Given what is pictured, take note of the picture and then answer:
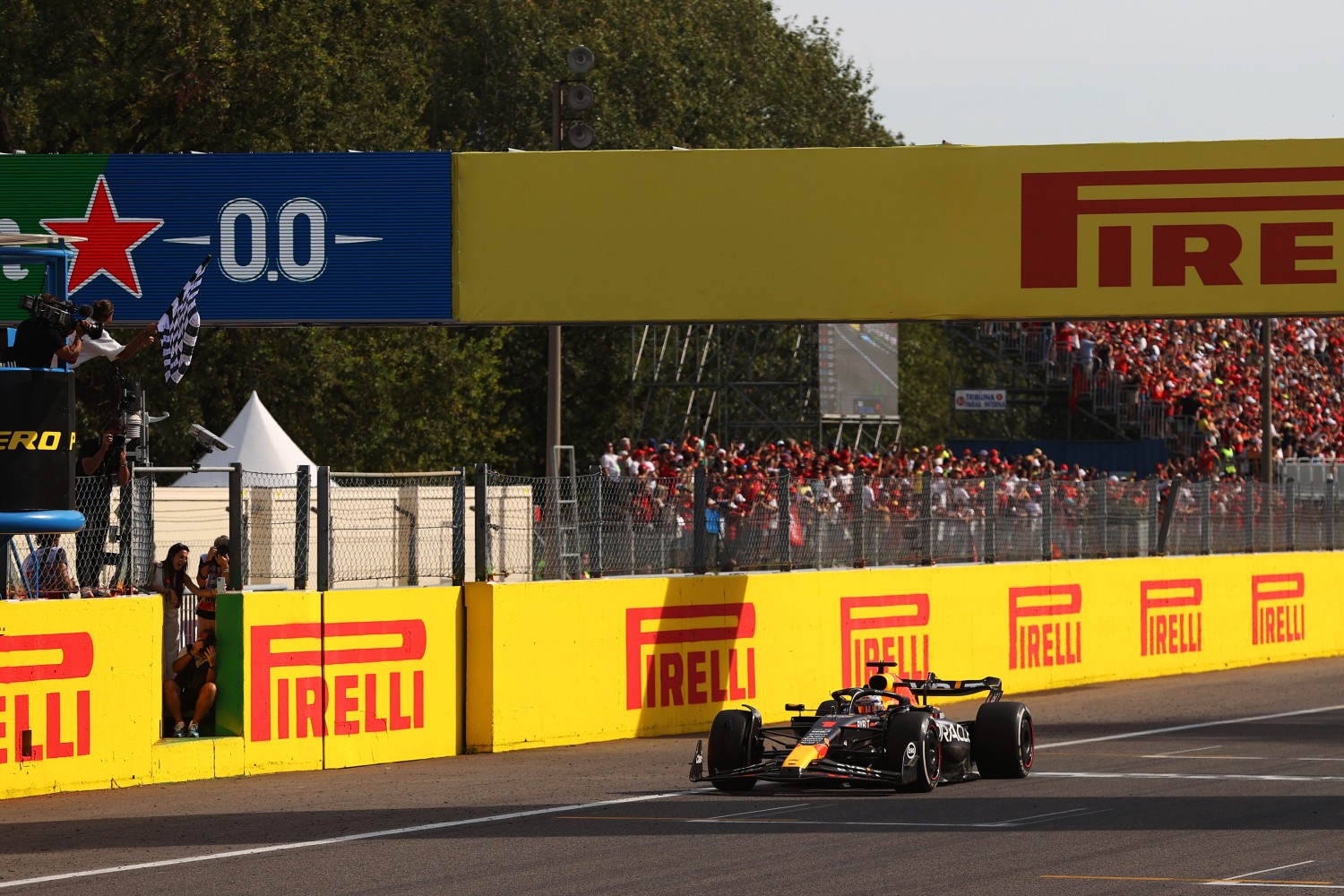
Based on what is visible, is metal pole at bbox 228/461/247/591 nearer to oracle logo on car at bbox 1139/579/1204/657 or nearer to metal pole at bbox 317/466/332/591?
metal pole at bbox 317/466/332/591

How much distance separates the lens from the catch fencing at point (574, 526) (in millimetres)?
15062

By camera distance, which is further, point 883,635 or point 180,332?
point 883,635

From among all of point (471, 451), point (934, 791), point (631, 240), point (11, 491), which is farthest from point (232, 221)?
point (471, 451)

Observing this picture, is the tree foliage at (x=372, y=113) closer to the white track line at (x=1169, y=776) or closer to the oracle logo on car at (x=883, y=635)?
the oracle logo on car at (x=883, y=635)

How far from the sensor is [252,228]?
19.0m

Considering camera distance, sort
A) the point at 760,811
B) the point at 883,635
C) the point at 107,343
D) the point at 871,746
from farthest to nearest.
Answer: the point at 883,635 < the point at 871,746 < the point at 107,343 < the point at 760,811

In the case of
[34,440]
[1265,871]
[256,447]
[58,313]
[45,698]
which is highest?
[58,313]

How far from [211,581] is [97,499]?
1.46m

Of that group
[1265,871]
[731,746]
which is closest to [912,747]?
[731,746]

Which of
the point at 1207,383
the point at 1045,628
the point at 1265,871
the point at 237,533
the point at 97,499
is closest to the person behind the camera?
the point at 1265,871

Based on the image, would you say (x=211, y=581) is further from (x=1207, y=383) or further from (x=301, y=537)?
(x=1207, y=383)

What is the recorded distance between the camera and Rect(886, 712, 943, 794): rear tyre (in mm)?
13883

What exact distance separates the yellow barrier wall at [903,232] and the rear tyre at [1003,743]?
4.69m

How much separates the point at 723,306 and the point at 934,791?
19.5ft
